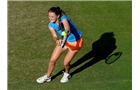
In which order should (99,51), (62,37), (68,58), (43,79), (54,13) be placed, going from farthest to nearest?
(99,51) < (43,79) < (68,58) < (62,37) < (54,13)

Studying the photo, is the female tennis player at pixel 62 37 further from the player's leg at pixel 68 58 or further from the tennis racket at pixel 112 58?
the tennis racket at pixel 112 58

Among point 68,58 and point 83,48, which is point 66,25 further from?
point 83,48

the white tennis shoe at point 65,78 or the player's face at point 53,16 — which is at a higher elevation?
the player's face at point 53,16

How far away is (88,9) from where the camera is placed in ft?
37.2

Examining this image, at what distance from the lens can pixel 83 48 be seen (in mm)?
9172

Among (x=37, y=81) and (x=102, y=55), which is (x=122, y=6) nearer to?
(x=102, y=55)

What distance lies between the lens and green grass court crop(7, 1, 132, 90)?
7699 mm

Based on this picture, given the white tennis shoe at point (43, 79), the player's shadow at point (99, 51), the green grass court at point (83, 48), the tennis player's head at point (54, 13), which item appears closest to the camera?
the tennis player's head at point (54, 13)

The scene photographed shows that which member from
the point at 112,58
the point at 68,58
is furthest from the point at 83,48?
the point at 68,58

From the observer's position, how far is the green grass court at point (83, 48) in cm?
770

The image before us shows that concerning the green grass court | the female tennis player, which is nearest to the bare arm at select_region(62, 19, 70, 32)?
the female tennis player

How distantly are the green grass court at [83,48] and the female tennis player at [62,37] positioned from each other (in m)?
0.26

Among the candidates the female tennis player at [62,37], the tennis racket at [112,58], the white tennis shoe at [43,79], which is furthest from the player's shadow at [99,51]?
the female tennis player at [62,37]

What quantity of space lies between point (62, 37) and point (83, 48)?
213 cm
